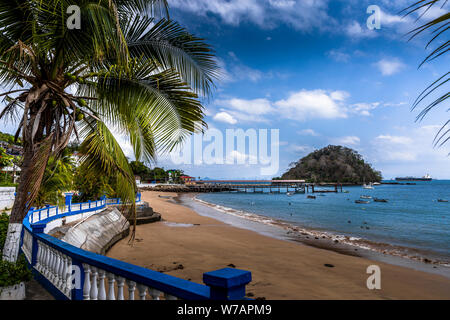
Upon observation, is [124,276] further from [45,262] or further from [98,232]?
[98,232]

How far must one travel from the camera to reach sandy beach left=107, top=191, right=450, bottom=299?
9297mm

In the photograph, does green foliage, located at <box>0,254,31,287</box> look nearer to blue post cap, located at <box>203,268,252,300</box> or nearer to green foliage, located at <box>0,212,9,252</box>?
green foliage, located at <box>0,212,9,252</box>

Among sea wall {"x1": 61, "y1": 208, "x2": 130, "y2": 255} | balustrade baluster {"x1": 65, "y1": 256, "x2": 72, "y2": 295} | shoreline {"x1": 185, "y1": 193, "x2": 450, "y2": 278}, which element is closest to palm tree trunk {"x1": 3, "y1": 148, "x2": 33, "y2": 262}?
balustrade baluster {"x1": 65, "y1": 256, "x2": 72, "y2": 295}

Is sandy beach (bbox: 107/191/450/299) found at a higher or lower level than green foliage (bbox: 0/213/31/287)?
lower

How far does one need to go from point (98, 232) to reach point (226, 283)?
11.3 m

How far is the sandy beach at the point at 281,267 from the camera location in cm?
930

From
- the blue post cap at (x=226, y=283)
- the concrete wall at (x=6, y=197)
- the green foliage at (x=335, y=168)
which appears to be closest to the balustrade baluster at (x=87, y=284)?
the blue post cap at (x=226, y=283)

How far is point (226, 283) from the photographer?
1986mm

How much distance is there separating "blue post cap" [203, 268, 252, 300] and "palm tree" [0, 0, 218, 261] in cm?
335

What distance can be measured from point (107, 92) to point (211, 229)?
1690cm

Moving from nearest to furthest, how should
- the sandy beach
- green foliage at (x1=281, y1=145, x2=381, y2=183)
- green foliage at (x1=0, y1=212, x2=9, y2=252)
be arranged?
green foliage at (x1=0, y1=212, x2=9, y2=252), the sandy beach, green foliage at (x1=281, y1=145, x2=381, y2=183)

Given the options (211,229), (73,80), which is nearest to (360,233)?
(211,229)

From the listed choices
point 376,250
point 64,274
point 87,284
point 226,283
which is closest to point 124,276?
point 87,284
